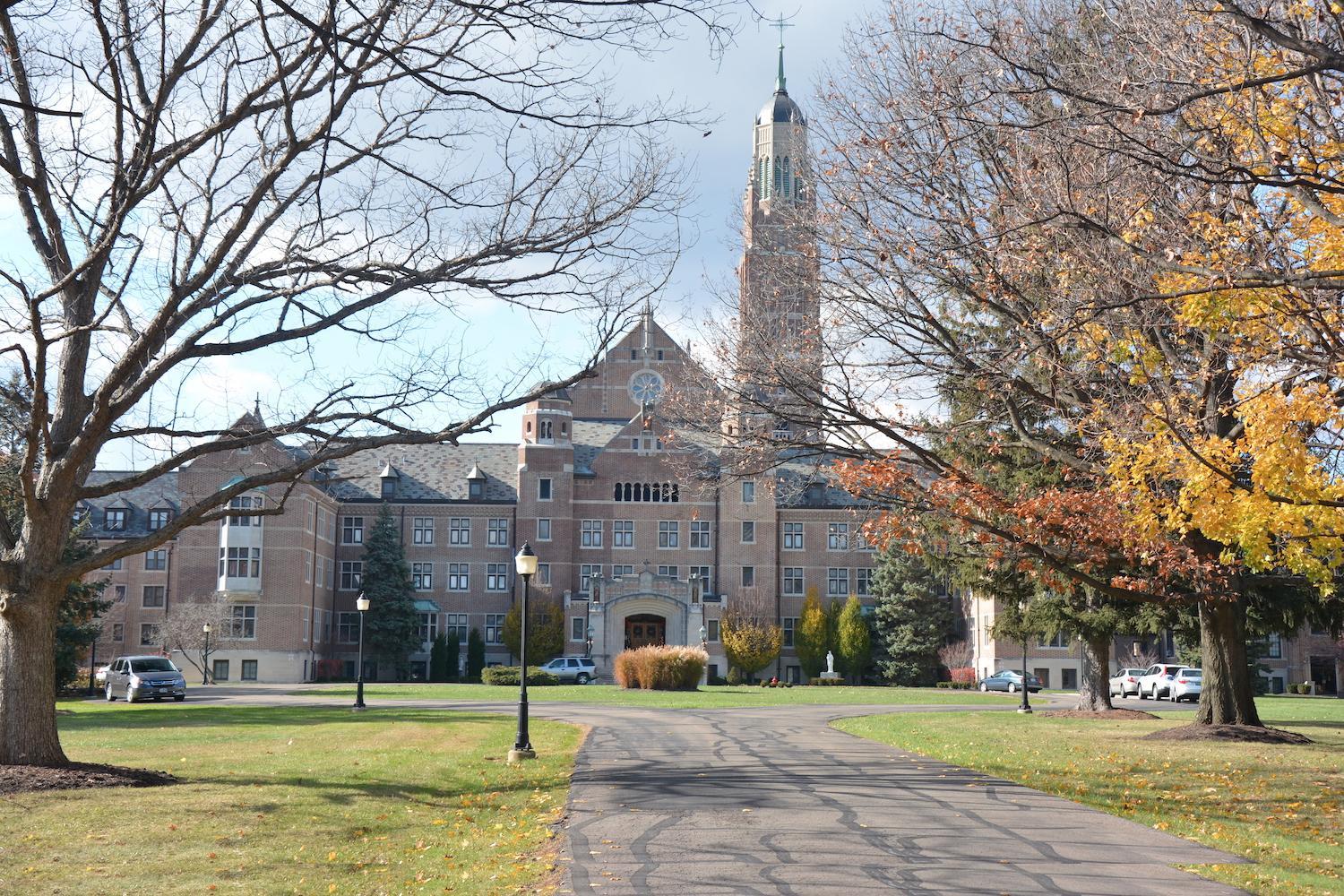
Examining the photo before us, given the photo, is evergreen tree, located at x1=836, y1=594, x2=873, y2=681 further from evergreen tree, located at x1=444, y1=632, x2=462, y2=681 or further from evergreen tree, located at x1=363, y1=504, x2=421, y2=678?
evergreen tree, located at x1=363, y1=504, x2=421, y2=678

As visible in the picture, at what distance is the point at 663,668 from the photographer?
135ft

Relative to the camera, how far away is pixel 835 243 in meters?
17.0

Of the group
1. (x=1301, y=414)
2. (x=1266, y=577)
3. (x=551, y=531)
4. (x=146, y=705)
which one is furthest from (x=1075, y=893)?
(x=551, y=531)

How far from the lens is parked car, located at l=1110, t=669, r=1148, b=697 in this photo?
5106 centimetres

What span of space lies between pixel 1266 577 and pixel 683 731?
9915mm

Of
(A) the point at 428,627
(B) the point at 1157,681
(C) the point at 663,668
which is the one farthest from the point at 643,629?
(B) the point at 1157,681

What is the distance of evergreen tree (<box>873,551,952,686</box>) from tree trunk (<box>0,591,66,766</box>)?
157 ft

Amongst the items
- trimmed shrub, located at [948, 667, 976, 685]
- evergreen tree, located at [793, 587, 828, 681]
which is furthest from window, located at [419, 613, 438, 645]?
trimmed shrub, located at [948, 667, 976, 685]

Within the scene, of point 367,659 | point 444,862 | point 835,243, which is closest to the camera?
point 444,862

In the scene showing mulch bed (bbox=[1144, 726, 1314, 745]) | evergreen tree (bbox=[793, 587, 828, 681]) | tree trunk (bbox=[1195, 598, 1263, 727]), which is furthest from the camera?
evergreen tree (bbox=[793, 587, 828, 681])

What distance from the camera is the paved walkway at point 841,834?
8.18m

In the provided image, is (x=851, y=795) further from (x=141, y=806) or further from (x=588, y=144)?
(x=588, y=144)

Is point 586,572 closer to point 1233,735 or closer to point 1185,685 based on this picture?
point 1185,685

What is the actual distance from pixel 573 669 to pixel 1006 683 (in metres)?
19.0
